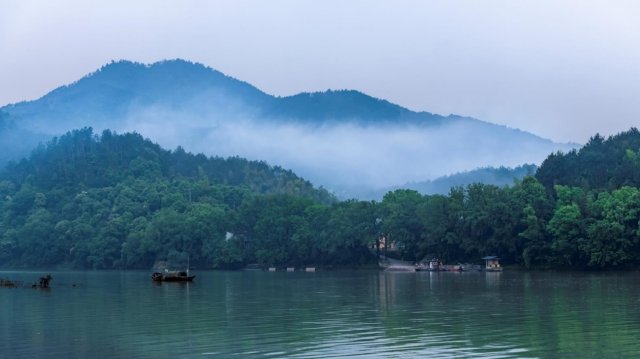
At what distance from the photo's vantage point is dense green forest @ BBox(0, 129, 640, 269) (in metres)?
107

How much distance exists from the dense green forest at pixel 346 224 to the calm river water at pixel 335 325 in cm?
4469

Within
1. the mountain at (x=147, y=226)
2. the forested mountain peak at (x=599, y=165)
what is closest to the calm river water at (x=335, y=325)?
the forested mountain peak at (x=599, y=165)

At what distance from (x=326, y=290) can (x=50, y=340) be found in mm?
36546

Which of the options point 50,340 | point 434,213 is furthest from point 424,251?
point 50,340

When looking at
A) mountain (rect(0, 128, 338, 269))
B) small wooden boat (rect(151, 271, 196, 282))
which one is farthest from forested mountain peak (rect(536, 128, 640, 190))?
small wooden boat (rect(151, 271, 196, 282))

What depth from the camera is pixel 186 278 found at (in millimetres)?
92438

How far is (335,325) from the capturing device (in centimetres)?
3947

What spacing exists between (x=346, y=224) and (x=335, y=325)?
101229 millimetres

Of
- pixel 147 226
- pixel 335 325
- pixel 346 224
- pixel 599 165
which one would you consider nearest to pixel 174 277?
pixel 346 224

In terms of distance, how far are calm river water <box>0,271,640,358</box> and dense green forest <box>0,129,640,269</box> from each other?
44.7 m

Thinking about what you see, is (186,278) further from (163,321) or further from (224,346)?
(224,346)

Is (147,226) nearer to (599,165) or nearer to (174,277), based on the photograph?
(174,277)

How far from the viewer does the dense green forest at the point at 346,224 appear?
107 meters

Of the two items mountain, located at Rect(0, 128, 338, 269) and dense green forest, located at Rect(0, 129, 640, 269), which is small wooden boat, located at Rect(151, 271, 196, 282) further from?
mountain, located at Rect(0, 128, 338, 269)
